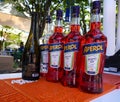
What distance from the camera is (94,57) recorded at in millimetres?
463

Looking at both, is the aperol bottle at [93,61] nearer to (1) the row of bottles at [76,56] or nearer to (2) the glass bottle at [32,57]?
(1) the row of bottles at [76,56]

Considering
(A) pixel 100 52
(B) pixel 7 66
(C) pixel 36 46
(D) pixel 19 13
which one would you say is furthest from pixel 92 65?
(D) pixel 19 13

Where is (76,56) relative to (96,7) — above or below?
below

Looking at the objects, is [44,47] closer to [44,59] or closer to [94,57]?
[44,59]

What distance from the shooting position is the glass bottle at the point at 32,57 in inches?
23.9

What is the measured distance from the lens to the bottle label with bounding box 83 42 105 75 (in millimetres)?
459

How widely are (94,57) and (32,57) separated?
242 mm

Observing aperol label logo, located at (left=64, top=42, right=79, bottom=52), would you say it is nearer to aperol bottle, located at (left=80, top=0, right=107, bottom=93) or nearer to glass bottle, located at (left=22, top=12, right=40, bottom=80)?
aperol bottle, located at (left=80, top=0, right=107, bottom=93)

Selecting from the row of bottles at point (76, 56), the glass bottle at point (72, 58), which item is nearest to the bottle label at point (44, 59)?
the row of bottles at point (76, 56)

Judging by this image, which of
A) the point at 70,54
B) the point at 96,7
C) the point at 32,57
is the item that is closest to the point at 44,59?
the point at 32,57

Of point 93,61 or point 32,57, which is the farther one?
point 32,57

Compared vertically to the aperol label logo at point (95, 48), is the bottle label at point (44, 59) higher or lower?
lower

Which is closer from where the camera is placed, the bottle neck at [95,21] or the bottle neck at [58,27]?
the bottle neck at [95,21]

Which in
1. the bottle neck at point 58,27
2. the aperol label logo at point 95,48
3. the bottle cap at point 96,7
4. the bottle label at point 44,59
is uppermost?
the bottle cap at point 96,7
